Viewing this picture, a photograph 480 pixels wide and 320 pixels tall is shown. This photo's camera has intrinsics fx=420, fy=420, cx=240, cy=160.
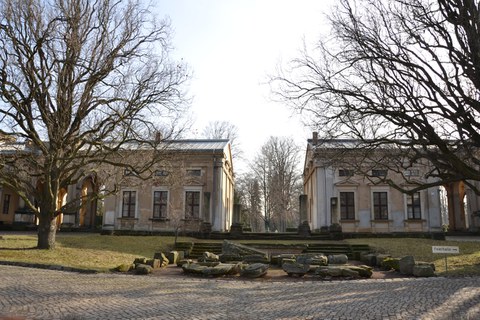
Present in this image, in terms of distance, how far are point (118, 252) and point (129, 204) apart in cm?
1409

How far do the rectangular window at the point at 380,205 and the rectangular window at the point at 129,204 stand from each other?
19.4 metres

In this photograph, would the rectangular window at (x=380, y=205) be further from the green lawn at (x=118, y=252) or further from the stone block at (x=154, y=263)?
→ the stone block at (x=154, y=263)

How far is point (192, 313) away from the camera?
299 inches

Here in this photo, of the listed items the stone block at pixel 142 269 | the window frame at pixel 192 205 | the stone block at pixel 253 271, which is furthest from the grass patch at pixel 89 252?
the window frame at pixel 192 205

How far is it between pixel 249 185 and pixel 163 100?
1481 inches

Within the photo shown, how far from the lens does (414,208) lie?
33250 mm

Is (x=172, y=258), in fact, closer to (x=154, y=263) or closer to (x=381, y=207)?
(x=154, y=263)

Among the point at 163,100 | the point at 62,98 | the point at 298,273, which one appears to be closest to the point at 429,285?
the point at 298,273

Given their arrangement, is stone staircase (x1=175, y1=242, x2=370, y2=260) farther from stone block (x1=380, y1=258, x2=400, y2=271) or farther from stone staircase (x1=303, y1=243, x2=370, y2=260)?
stone block (x1=380, y1=258, x2=400, y2=271)

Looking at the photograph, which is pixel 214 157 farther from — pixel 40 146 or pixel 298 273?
pixel 298 273

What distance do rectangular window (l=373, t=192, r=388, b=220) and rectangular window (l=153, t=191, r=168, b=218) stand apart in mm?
16896

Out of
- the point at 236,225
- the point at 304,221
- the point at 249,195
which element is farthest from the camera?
the point at 249,195

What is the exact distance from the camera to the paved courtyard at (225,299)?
297 inches

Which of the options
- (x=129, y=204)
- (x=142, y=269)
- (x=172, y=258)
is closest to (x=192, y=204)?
(x=129, y=204)
